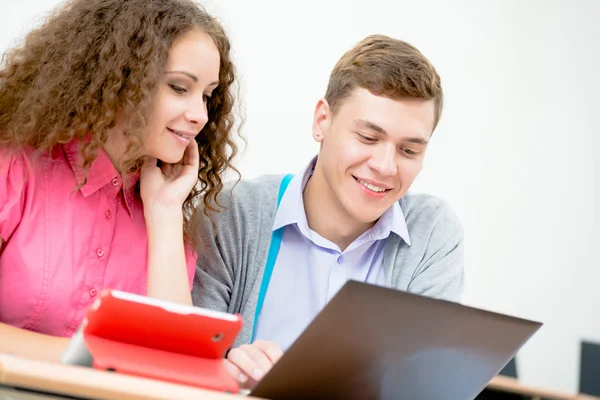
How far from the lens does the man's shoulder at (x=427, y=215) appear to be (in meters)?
2.06

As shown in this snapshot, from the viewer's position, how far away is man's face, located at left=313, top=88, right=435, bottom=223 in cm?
186

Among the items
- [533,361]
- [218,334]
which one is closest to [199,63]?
[218,334]

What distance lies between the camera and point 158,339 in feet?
3.44

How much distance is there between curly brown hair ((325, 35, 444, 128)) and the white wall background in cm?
82

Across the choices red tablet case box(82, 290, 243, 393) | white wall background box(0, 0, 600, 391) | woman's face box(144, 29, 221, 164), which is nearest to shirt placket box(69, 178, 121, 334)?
woman's face box(144, 29, 221, 164)

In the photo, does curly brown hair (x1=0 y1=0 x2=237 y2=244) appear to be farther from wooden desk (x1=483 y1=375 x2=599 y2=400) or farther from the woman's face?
wooden desk (x1=483 y1=375 x2=599 y2=400)

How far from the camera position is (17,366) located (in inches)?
32.7

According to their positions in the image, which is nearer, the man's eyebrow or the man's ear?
the man's eyebrow

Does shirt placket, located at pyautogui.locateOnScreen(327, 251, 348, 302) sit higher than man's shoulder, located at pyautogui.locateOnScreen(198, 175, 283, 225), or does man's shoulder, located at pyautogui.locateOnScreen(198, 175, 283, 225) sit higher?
man's shoulder, located at pyautogui.locateOnScreen(198, 175, 283, 225)

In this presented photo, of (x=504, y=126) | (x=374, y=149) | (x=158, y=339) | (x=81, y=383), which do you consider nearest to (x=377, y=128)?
(x=374, y=149)

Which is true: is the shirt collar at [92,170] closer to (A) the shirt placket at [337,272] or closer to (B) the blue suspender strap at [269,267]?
(B) the blue suspender strap at [269,267]

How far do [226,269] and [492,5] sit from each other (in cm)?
188

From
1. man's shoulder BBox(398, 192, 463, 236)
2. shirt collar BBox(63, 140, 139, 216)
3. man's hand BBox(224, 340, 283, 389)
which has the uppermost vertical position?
shirt collar BBox(63, 140, 139, 216)

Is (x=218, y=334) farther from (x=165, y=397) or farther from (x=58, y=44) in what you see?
(x=58, y=44)
